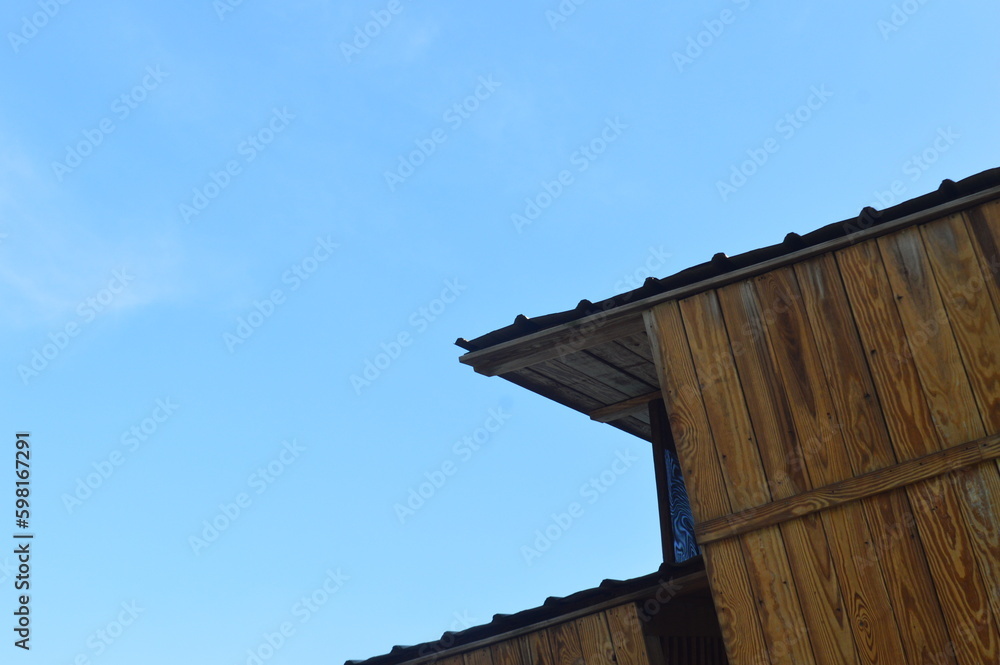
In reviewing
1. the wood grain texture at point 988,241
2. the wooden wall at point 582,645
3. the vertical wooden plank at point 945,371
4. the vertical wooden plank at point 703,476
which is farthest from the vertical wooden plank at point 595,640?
the wood grain texture at point 988,241

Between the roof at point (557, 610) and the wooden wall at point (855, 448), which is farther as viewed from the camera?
the roof at point (557, 610)

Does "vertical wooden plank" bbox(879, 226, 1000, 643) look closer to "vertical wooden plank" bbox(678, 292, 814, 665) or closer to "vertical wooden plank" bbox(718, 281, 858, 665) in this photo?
"vertical wooden plank" bbox(718, 281, 858, 665)

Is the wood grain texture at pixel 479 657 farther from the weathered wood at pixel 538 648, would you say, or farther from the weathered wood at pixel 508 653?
the weathered wood at pixel 538 648

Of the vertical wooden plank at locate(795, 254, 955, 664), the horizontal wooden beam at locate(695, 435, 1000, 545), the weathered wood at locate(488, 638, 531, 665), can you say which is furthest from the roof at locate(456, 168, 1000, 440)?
the weathered wood at locate(488, 638, 531, 665)

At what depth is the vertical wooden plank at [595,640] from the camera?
770 cm

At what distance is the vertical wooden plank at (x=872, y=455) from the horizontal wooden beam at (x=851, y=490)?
73 millimetres

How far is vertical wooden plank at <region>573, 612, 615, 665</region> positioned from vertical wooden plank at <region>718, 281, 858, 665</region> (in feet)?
6.08

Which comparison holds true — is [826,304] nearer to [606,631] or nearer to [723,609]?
[723,609]

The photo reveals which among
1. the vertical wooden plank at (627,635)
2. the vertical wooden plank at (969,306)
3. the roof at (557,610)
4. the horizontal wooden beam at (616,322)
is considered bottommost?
the vertical wooden plank at (627,635)

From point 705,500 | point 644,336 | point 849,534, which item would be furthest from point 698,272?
point 849,534

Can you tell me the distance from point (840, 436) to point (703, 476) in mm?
958

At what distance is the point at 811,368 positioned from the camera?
6.82 m

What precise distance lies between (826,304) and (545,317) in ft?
7.07

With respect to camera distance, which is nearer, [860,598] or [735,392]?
[860,598]
